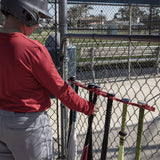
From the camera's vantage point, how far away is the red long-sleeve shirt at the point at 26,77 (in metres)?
1.24

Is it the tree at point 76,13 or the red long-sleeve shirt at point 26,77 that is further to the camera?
the tree at point 76,13

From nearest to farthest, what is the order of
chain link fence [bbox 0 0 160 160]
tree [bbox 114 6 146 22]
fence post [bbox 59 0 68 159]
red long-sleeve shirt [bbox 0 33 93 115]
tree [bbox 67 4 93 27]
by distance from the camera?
red long-sleeve shirt [bbox 0 33 93 115] < fence post [bbox 59 0 68 159] < chain link fence [bbox 0 0 160 160] < tree [bbox 67 4 93 27] < tree [bbox 114 6 146 22]

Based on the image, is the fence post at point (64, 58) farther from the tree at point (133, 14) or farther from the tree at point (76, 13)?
the tree at point (133, 14)

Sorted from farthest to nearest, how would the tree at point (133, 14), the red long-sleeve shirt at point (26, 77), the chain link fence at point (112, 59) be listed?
the tree at point (133, 14), the chain link fence at point (112, 59), the red long-sleeve shirt at point (26, 77)

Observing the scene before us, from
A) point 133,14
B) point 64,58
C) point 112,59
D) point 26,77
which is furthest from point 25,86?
point 133,14

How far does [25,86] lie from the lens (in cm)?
133

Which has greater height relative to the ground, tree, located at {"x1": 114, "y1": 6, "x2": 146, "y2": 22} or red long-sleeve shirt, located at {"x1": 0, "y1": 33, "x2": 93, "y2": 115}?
tree, located at {"x1": 114, "y1": 6, "x2": 146, "y2": 22}

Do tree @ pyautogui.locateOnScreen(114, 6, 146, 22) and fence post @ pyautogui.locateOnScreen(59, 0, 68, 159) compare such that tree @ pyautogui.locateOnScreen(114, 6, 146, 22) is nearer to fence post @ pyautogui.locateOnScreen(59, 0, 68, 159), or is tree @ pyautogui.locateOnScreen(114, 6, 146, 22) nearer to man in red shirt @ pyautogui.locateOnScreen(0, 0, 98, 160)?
fence post @ pyautogui.locateOnScreen(59, 0, 68, 159)

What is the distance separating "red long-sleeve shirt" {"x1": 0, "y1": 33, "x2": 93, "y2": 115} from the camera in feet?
4.05

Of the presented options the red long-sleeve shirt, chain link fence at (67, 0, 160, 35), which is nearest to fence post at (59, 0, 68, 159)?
the red long-sleeve shirt

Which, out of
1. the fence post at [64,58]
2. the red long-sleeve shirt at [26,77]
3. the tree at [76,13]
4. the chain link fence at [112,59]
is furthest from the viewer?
the tree at [76,13]

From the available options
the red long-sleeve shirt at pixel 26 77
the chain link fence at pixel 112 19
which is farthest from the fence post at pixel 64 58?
the chain link fence at pixel 112 19

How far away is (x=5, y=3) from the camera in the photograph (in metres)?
1.31

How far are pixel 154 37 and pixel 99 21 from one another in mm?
4691
